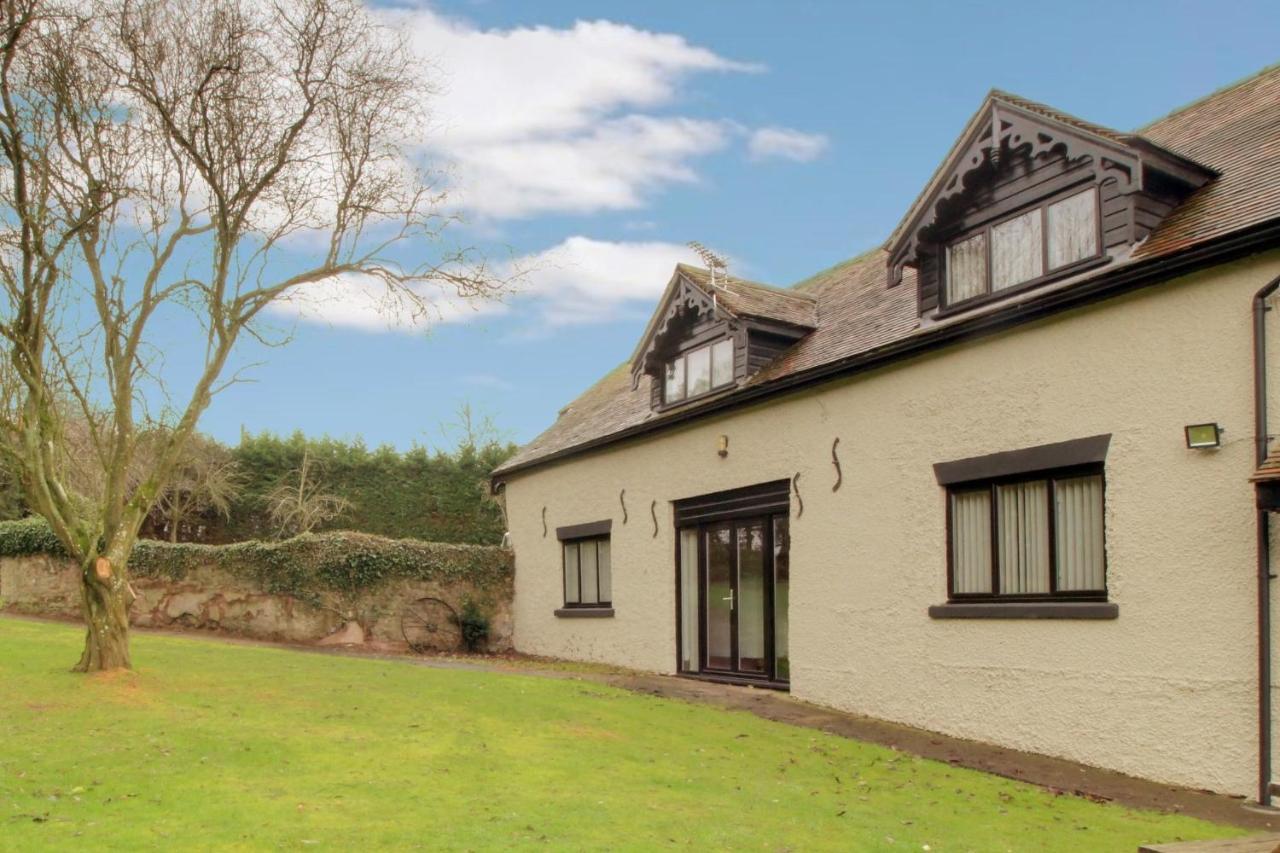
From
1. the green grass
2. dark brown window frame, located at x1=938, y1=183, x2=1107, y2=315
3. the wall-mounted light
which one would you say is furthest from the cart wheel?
the wall-mounted light

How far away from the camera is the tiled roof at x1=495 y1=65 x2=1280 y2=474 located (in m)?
10.1

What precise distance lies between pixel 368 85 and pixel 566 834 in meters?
10.0

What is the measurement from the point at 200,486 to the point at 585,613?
1715 cm

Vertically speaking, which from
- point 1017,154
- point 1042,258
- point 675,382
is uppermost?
point 1017,154

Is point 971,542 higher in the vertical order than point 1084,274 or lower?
lower

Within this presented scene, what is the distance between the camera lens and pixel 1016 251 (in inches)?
464

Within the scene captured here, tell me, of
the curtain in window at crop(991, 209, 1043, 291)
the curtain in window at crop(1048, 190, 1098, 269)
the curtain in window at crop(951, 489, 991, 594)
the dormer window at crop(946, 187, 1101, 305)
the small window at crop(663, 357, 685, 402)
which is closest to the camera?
the curtain in window at crop(1048, 190, 1098, 269)

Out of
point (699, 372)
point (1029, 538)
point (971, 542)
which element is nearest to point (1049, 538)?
point (1029, 538)

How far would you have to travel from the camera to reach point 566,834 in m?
6.84

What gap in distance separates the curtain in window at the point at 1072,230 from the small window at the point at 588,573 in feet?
34.4

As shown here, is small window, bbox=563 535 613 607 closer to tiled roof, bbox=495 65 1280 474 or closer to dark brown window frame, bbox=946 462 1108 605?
tiled roof, bbox=495 65 1280 474

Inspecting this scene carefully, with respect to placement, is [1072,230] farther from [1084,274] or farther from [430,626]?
[430,626]

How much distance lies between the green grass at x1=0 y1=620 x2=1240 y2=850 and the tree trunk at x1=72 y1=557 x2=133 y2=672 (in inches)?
14.2

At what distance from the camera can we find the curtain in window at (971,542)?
11.7 metres
